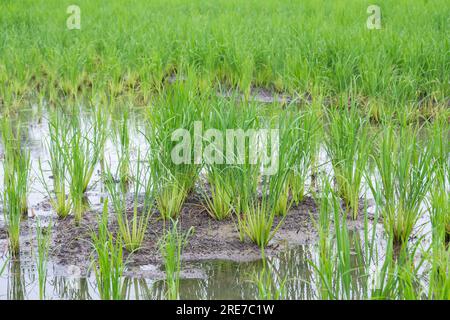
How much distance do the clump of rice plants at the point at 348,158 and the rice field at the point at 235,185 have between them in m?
0.01

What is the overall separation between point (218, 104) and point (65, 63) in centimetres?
328

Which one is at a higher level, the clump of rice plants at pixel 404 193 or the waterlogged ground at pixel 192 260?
the clump of rice plants at pixel 404 193

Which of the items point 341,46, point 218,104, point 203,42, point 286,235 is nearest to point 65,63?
point 203,42

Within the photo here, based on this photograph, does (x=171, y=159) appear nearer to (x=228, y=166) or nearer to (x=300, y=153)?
(x=228, y=166)

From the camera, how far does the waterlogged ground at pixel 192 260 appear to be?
319 centimetres

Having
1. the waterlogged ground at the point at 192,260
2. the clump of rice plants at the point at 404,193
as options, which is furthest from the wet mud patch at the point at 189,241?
the clump of rice plants at the point at 404,193

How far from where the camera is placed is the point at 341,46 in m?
6.86

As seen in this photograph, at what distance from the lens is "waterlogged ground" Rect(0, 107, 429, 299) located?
10.5ft

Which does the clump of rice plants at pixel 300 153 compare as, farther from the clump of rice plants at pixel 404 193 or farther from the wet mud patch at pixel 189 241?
the clump of rice plants at pixel 404 193

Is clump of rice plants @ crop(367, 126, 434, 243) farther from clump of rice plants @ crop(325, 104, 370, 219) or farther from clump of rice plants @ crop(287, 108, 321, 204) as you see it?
clump of rice plants @ crop(287, 108, 321, 204)

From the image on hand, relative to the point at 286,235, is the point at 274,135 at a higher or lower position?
higher

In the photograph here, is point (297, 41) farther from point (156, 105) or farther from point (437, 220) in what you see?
point (437, 220)

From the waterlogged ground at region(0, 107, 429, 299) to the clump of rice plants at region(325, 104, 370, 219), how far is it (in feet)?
0.52

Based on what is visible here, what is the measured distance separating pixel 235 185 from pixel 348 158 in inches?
25.8
